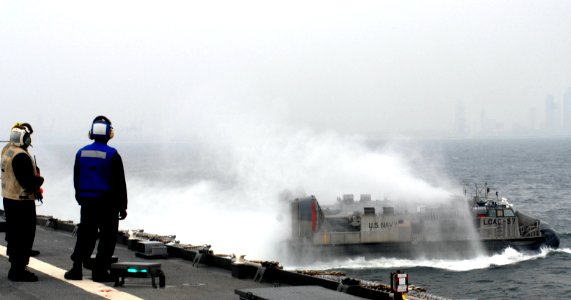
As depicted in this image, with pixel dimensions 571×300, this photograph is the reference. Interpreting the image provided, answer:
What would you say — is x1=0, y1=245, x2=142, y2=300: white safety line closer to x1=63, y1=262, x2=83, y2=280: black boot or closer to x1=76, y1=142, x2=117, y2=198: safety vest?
x1=63, y1=262, x2=83, y2=280: black boot

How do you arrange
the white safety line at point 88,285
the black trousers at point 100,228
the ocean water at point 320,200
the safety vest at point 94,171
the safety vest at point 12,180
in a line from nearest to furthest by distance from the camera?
the white safety line at point 88,285, the safety vest at point 94,171, the black trousers at point 100,228, the safety vest at point 12,180, the ocean water at point 320,200

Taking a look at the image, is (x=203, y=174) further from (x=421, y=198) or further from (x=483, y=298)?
(x=483, y=298)

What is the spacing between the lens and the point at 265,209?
63.9 m

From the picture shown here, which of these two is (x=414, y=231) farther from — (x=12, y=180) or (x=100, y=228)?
(x=12, y=180)

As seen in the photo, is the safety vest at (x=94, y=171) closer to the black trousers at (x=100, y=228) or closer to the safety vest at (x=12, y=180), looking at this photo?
the black trousers at (x=100, y=228)

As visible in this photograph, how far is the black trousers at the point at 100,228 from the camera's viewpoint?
9641mm

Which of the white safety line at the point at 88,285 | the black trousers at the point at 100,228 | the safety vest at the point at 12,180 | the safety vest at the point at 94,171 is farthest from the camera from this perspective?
the safety vest at the point at 12,180

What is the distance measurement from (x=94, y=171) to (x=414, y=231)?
36.1 m

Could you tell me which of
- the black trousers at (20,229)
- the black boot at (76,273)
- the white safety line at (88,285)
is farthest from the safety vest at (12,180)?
the white safety line at (88,285)

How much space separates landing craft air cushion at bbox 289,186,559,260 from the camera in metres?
42.1

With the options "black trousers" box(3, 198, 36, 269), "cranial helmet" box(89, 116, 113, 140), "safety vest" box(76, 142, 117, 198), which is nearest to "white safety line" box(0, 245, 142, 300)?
"black trousers" box(3, 198, 36, 269)

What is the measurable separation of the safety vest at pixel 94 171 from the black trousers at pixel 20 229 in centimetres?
81

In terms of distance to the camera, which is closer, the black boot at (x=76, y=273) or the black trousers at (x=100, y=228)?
the black trousers at (x=100, y=228)

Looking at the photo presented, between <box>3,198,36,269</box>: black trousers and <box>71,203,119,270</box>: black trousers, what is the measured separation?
646 mm
